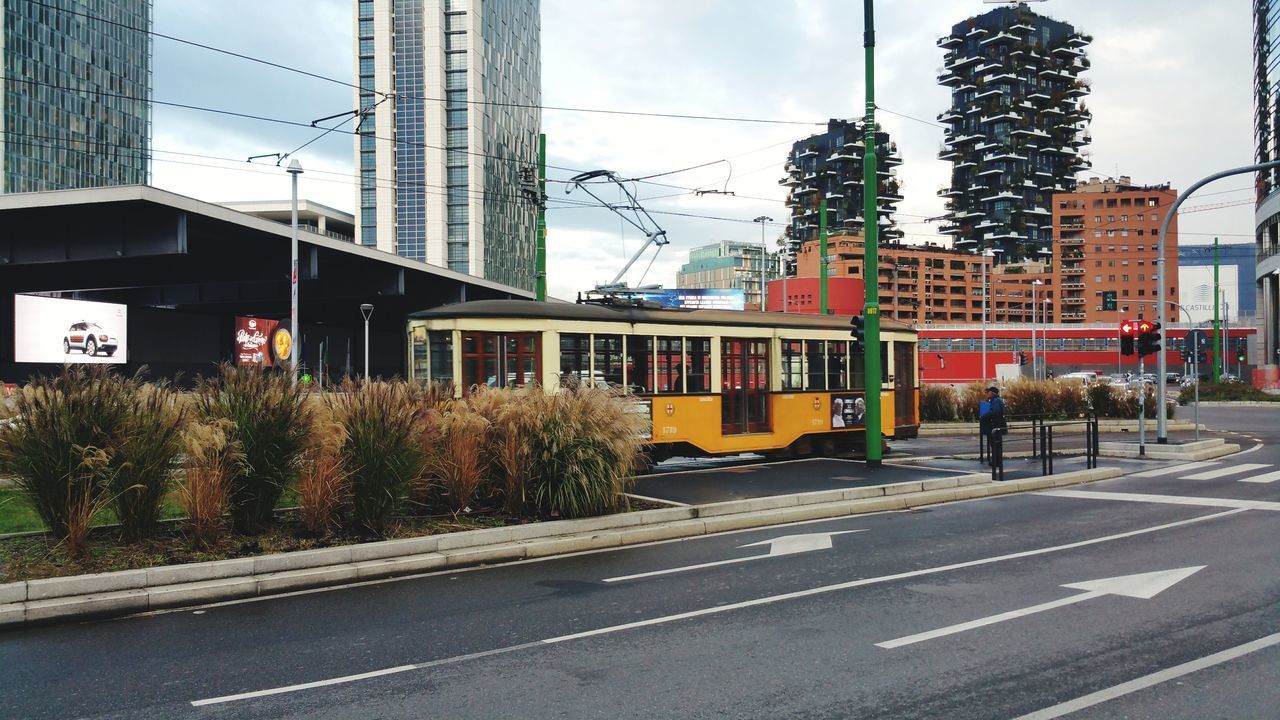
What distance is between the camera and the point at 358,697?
582cm

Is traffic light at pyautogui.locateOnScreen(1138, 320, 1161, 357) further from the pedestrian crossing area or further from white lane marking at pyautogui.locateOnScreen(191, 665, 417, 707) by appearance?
white lane marking at pyautogui.locateOnScreen(191, 665, 417, 707)

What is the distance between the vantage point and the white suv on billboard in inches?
1596

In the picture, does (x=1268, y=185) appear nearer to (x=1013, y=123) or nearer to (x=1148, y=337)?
(x=1148, y=337)

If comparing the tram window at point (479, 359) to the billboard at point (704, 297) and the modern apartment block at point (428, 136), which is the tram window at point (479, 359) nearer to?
the billboard at point (704, 297)

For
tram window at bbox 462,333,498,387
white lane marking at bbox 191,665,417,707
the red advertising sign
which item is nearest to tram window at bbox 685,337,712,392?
tram window at bbox 462,333,498,387

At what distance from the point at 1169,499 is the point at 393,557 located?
1216cm

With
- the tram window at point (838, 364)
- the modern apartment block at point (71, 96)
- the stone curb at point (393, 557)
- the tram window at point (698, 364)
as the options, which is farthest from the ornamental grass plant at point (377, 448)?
the modern apartment block at point (71, 96)

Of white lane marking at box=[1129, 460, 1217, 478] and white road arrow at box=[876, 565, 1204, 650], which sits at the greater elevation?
white road arrow at box=[876, 565, 1204, 650]

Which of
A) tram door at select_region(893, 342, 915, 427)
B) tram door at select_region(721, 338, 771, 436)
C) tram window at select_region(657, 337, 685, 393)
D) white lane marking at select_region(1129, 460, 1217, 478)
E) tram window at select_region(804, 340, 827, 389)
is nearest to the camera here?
tram window at select_region(657, 337, 685, 393)

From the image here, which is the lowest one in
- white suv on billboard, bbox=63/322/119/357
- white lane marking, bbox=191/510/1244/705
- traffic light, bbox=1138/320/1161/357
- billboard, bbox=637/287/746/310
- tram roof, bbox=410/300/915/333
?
white lane marking, bbox=191/510/1244/705

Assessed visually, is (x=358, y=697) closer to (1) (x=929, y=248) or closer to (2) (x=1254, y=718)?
(2) (x=1254, y=718)

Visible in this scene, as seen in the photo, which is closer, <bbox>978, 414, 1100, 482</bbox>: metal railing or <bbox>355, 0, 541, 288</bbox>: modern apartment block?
<bbox>978, 414, 1100, 482</bbox>: metal railing

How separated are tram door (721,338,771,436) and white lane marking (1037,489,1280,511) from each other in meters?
5.83

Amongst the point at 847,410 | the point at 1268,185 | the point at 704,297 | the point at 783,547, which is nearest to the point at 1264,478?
the point at 847,410
